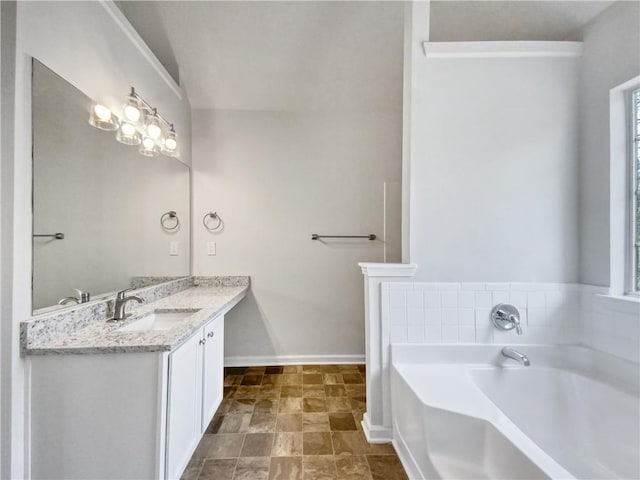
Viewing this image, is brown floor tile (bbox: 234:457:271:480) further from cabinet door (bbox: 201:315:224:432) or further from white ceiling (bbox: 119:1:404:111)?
white ceiling (bbox: 119:1:404:111)

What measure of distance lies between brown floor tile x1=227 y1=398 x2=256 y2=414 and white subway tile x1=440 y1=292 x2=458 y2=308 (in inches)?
60.6

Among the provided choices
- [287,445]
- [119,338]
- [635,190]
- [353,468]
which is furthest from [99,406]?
[635,190]

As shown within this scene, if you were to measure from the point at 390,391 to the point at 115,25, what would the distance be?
276cm

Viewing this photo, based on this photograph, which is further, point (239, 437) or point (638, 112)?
point (239, 437)

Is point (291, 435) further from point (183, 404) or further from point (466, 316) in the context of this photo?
point (466, 316)

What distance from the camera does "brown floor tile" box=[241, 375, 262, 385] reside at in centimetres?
232

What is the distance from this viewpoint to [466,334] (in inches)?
64.8

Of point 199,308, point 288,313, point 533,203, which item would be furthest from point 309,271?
point 533,203

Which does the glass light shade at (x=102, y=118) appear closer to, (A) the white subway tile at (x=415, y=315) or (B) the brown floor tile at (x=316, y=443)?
(A) the white subway tile at (x=415, y=315)

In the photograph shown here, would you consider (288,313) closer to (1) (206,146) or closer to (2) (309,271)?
(2) (309,271)

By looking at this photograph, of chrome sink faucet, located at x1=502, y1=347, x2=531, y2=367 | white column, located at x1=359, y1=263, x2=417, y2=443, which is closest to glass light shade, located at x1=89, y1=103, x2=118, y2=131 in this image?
white column, located at x1=359, y1=263, x2=417, y2=443

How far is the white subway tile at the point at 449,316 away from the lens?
65.1 inches

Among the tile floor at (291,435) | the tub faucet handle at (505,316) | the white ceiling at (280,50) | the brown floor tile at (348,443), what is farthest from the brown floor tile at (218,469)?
the white ceiling at (280,50)

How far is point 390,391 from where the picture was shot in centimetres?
163
